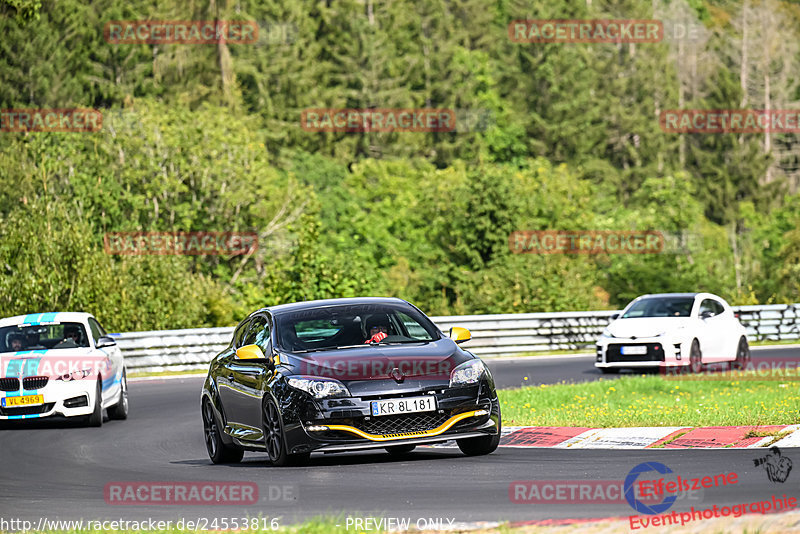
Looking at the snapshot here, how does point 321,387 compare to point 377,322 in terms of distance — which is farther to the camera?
point 377,322

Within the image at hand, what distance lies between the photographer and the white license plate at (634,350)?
82.7 ft

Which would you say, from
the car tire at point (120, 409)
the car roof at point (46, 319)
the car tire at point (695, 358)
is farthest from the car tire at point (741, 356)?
the car roof at point (46, 319)

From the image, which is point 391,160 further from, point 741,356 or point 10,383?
point 10,383

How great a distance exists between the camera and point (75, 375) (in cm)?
1839

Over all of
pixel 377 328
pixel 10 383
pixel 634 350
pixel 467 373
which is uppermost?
pixel 377 328

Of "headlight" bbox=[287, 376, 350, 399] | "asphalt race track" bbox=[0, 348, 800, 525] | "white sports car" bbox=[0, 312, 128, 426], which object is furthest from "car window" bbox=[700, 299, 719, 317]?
"headlight" bbox=[287, 376, 350, 399]

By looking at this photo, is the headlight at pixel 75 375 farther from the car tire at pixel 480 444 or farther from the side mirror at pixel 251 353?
the car tire at pixel 480 444

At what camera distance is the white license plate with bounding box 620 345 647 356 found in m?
25.2

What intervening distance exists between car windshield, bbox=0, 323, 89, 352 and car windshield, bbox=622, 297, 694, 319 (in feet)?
36.6

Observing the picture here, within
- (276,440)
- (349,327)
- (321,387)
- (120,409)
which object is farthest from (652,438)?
(120,409)

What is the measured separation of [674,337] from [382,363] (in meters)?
14.1

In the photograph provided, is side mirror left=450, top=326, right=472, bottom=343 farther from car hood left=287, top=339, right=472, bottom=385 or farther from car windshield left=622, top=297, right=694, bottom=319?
car windshield left=622, top=297, right=694, bottom=319

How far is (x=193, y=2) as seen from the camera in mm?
74125

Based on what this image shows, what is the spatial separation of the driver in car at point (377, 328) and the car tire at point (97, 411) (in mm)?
6728
